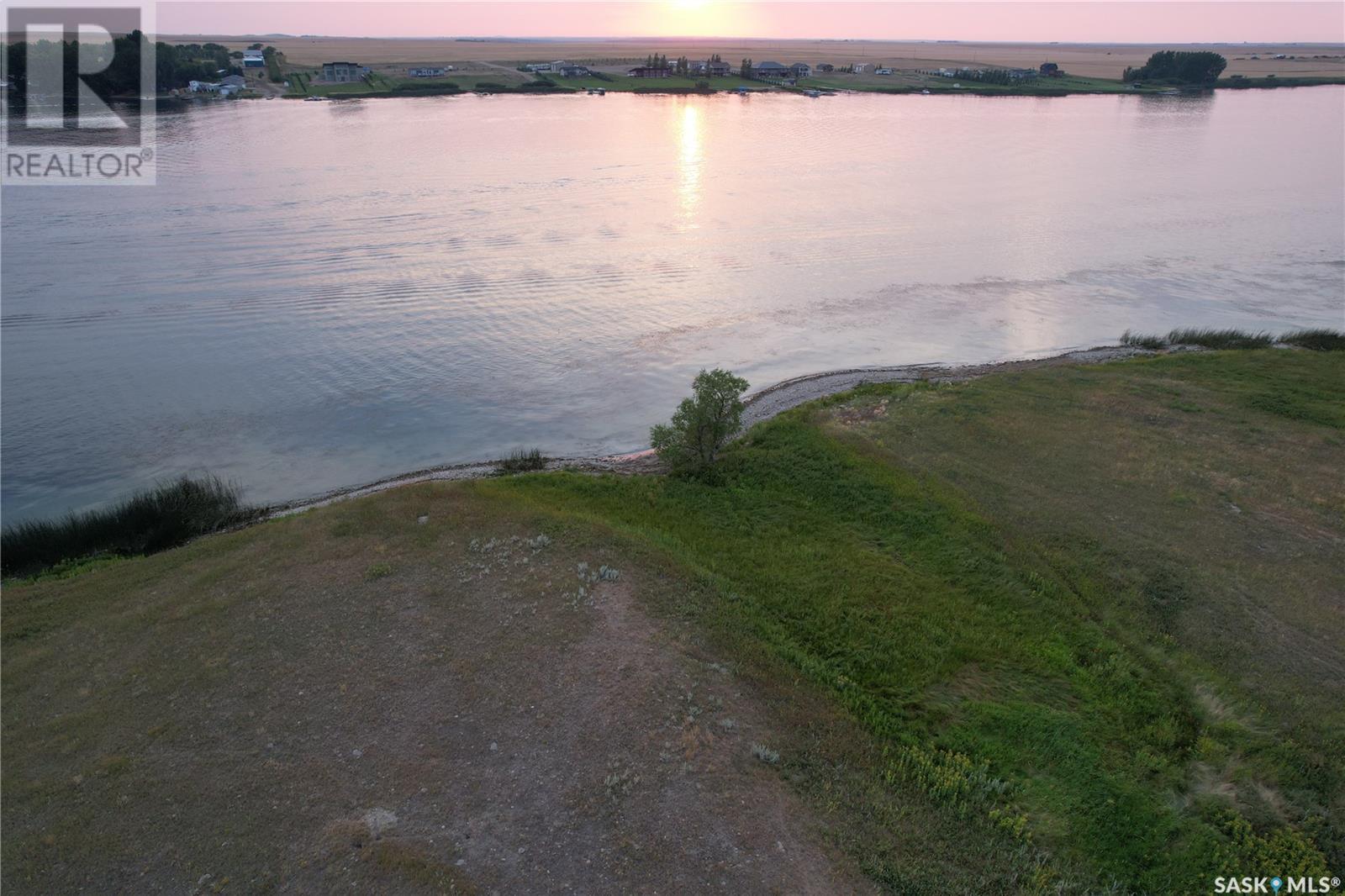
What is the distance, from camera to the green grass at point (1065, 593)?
12.1 metres

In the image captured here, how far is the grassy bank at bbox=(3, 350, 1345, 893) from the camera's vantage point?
1123cm

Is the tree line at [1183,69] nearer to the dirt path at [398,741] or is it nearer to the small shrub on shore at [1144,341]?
the small shrub on shore at [1144,341]

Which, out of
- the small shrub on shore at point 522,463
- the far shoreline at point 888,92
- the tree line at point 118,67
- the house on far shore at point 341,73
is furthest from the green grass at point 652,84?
the small shrub on shore at point 522,463

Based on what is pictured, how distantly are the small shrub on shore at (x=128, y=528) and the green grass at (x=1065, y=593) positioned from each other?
8.70m

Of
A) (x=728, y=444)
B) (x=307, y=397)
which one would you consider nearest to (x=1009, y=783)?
(x=728, y=444)

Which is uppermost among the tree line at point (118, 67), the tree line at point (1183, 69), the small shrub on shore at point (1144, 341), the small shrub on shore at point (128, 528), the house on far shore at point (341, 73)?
the tree line at point (1183, 69)

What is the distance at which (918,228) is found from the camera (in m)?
53.3

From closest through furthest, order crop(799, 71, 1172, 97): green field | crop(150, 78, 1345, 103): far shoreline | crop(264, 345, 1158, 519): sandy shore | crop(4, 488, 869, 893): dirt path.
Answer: crop(4, 488, 869, 893): dirt path < crop(264, 345, 1158, 519): sandy shore < crop(150, 78, 1345, 103): far shoreline < crop(799, 71, 1172, 97): green field

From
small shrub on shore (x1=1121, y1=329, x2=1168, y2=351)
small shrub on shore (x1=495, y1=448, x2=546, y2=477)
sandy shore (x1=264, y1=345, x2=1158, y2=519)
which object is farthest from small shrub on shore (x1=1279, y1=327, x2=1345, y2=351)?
small shrub on shore (x1=495, y1=448, x2=546, y2=477)

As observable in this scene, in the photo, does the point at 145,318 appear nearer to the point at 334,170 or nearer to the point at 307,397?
the point at 307,397

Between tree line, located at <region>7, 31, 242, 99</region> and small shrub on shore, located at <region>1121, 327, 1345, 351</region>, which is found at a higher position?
tree line, located at <region>7, 31, 242, 99</region>

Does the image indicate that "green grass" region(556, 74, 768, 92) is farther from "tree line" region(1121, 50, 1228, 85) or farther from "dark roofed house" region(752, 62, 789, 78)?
"tree line" region(1121, 50, 1228, 85)

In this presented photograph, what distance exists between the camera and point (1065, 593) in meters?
17.3

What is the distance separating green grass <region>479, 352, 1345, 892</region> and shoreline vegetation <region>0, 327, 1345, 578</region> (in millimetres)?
2787
